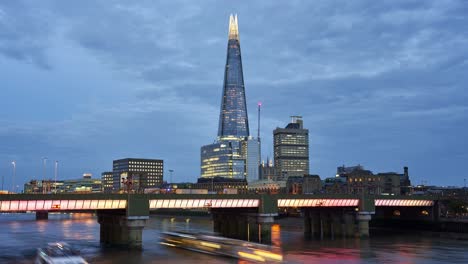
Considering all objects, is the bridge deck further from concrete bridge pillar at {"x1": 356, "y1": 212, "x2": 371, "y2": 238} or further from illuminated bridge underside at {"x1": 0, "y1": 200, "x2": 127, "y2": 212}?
concrete bridge pillar at {"x1": 356, "y1": 212, "x2": 371, "y2": 238}

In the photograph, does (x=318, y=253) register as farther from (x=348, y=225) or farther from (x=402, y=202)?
(x=402, y=202)

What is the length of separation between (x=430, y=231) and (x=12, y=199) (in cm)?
10961

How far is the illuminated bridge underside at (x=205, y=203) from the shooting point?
352ft

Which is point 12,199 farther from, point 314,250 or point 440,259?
point 440,259

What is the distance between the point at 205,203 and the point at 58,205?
3201 centimetres

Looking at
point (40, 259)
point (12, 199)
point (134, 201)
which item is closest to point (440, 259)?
point (134, 201)

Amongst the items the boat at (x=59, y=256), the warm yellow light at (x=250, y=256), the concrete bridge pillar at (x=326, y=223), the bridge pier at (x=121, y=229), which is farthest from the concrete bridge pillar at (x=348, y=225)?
the boat at (x=59, y=256)

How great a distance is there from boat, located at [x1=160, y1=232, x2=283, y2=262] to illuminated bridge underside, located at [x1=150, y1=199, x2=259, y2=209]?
10.3 m

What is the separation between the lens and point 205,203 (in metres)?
112

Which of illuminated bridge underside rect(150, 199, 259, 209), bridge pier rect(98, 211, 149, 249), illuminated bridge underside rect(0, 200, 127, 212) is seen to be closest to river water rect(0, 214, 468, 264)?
bridge pier rect(98, 211, 149, 249)

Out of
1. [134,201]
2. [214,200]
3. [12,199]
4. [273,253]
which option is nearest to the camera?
[273,253]

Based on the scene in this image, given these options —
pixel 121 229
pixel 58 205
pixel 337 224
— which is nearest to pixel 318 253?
pixel 121 229

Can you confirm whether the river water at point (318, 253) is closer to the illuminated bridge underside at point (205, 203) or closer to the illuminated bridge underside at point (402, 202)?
the illuminated bridge underside at point (205, 203)

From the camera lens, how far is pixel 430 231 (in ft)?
462
